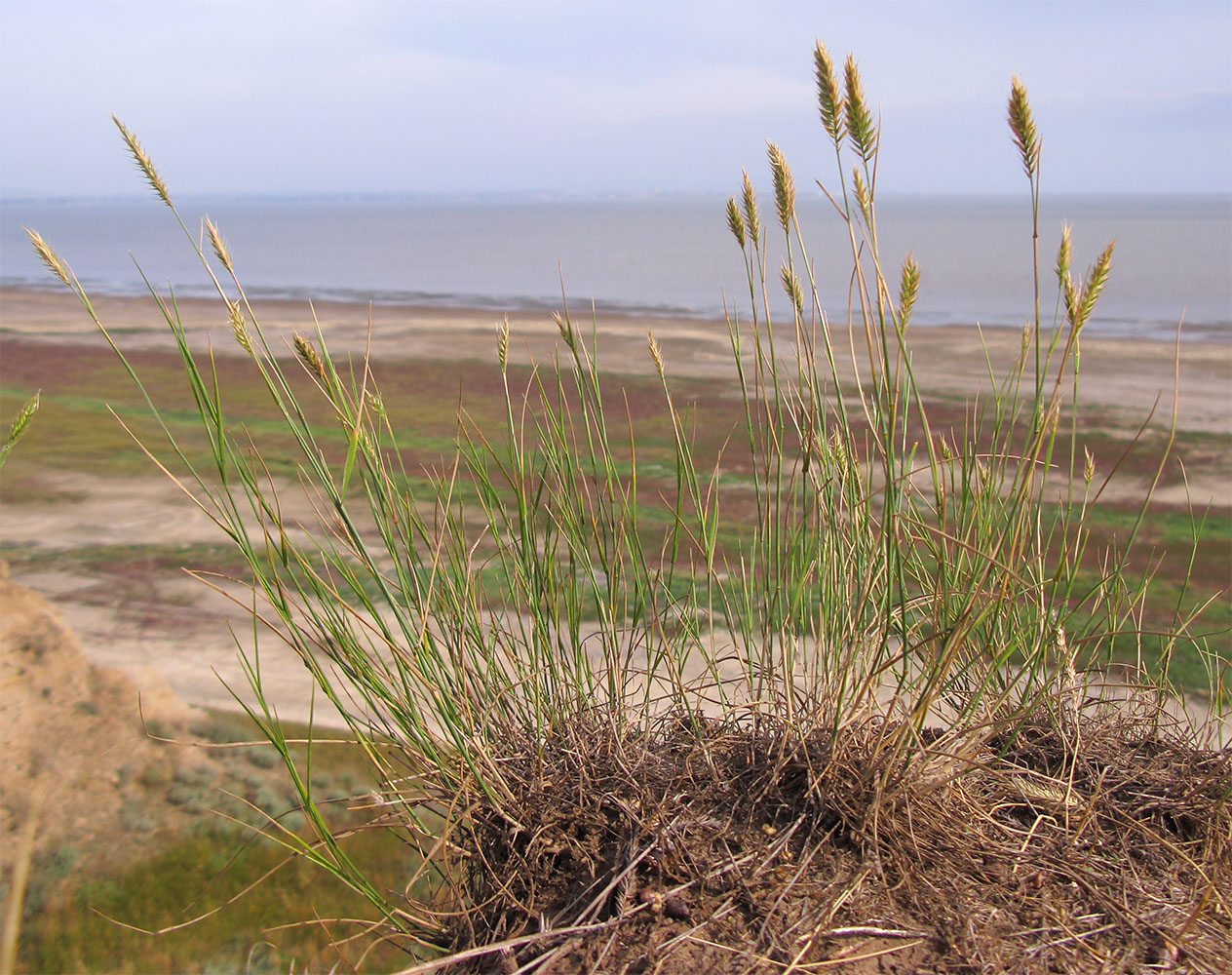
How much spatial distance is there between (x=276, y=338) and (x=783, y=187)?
577 inches

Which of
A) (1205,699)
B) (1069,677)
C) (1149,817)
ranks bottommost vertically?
(1205,699)

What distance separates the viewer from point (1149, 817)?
1.63m

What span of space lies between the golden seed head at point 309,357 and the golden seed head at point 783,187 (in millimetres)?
739

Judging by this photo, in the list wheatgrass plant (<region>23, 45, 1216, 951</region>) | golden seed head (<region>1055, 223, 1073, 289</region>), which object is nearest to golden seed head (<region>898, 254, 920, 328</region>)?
wheatgrass plant (<region>23, 45, 1216, 951</region>)

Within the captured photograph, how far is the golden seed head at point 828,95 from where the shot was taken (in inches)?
48.9

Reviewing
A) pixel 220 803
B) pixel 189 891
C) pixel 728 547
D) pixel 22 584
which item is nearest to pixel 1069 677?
pixel 189 891

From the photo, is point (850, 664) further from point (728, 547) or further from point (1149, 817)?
point (728, 547)

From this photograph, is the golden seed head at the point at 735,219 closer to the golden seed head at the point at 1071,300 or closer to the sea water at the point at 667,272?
the golden seed head at the point at 1071,300

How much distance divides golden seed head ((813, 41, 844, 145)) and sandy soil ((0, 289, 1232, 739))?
0.51 metres

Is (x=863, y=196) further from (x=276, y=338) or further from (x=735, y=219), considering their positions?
(x=276, y=338)

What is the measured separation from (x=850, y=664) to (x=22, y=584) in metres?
5.21

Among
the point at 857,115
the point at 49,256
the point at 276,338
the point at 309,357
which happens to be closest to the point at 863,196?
the point at 857,115

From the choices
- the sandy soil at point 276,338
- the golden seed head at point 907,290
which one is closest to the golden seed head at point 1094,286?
the golden seed head at point 907,290

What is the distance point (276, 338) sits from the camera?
14.9 meters
